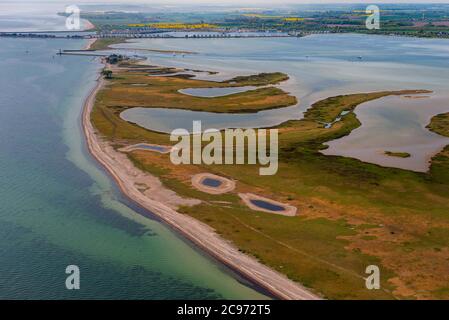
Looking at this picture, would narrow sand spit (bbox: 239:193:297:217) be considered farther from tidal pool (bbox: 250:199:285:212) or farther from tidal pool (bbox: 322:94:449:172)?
tidal pool (bbox: 322:94:449:172)

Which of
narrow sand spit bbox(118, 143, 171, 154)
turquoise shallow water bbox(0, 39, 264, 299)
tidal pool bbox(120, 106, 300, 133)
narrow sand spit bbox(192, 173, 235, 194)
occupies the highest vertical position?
tidal pool bbox(120, 106, 300, 133)

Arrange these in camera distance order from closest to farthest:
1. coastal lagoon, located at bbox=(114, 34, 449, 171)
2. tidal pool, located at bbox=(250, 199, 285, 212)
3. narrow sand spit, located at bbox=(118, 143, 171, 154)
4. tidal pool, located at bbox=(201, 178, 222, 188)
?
tidal pool, located at bbox=(250, 199, 285, 212), tidal pool, located at bbox=(201, 178, 222, 188), narrow sand spit, located at bbox=(118, 143, 171, 154), coastal lagoon, located at bbox=(114, 34, 449, 171)

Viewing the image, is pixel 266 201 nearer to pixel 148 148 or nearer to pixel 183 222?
pixel 183 222

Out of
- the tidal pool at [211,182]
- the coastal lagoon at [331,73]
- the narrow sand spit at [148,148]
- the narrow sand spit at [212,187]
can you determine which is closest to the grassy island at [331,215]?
the narrow sand spit at [212,187]

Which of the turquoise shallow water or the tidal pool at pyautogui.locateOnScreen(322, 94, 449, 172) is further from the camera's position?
the tidal pool at pyautogui.locateOnScreen(322, 94, 449, 172)

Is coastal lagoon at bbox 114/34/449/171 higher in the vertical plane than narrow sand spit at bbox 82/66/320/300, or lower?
higher

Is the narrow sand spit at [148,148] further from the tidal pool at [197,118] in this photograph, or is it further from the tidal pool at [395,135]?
the tidal pool at [395,135]

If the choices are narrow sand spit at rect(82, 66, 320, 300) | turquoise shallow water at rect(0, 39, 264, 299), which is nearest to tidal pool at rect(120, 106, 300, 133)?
turquoise shallow water at rect(0, 39, 264, 299)
